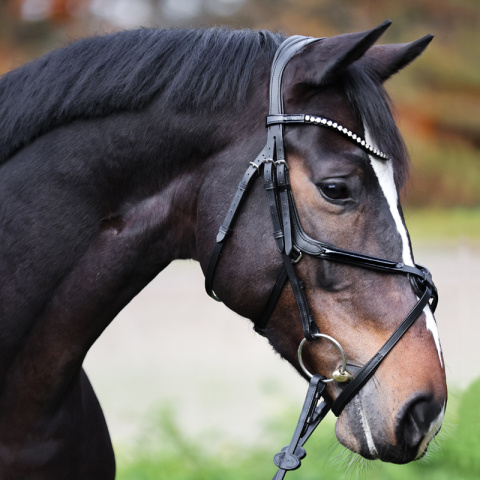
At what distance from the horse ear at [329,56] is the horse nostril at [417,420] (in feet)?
2.82

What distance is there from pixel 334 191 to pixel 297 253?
0.19 meters

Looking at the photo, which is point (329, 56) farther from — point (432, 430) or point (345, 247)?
point (432, 430)

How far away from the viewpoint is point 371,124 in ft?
5.63

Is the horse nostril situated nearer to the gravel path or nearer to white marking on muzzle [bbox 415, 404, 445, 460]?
white marking on muzzle [bbox 415, 404, 445, 460]

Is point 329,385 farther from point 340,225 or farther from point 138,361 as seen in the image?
point 138,361

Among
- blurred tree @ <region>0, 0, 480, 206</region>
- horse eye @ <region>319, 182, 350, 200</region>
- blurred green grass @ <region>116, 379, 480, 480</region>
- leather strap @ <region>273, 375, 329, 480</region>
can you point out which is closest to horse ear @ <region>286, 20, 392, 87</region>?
horse eye @ <region>319, 182, 350, 200</region>

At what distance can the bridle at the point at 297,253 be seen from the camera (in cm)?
161

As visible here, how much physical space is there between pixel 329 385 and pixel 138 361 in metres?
4.70

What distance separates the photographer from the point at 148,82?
179cm

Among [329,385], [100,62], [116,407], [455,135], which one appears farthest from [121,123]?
[455,135]

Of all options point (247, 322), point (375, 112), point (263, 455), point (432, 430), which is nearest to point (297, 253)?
point (375, 112)

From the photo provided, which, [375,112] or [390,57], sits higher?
[390,57]

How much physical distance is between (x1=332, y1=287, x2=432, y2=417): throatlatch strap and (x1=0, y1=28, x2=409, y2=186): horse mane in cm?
38

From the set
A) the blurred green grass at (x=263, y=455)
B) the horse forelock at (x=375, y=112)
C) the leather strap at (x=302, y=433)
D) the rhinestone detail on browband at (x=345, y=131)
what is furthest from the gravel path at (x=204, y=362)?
the rhinestone detail on browband at (x=345, y=131)
